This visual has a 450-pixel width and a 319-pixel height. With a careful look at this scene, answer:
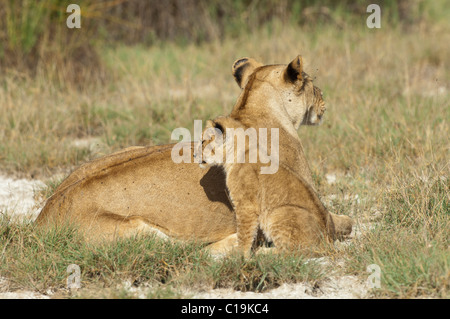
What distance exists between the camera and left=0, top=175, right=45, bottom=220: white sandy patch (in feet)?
18.0

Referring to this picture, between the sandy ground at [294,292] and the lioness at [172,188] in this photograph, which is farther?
the lioness at [172,188]

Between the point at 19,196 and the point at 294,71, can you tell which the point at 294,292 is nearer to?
the point at 294,71

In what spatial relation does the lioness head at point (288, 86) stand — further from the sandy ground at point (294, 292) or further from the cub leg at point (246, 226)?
the sandy ground at point (294, 292)

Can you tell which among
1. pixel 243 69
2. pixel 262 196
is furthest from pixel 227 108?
pixel 262 196

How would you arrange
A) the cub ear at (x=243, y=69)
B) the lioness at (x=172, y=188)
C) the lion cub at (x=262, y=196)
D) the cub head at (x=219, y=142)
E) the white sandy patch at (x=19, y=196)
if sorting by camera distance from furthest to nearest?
the white sandy patch at (x=19, y=196), the cub ear at (x=243, y=69), the lioness at (x=172, y=188), the lion cub at (x=262, y=196), the cub head at (x=219, y=142)

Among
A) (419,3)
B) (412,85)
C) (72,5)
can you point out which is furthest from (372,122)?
(419,3)

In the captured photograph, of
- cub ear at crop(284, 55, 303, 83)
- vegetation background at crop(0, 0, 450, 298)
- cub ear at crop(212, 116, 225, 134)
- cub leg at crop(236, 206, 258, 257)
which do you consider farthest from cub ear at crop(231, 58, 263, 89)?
cub leg at crop(236, 206, 258, 257)

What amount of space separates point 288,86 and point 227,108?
3218mm

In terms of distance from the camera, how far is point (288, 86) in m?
4.39

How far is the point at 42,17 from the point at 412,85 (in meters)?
5.16

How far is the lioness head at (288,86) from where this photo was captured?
4.35 meters

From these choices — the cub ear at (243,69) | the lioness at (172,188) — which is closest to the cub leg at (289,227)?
the lioness at (172,188)
